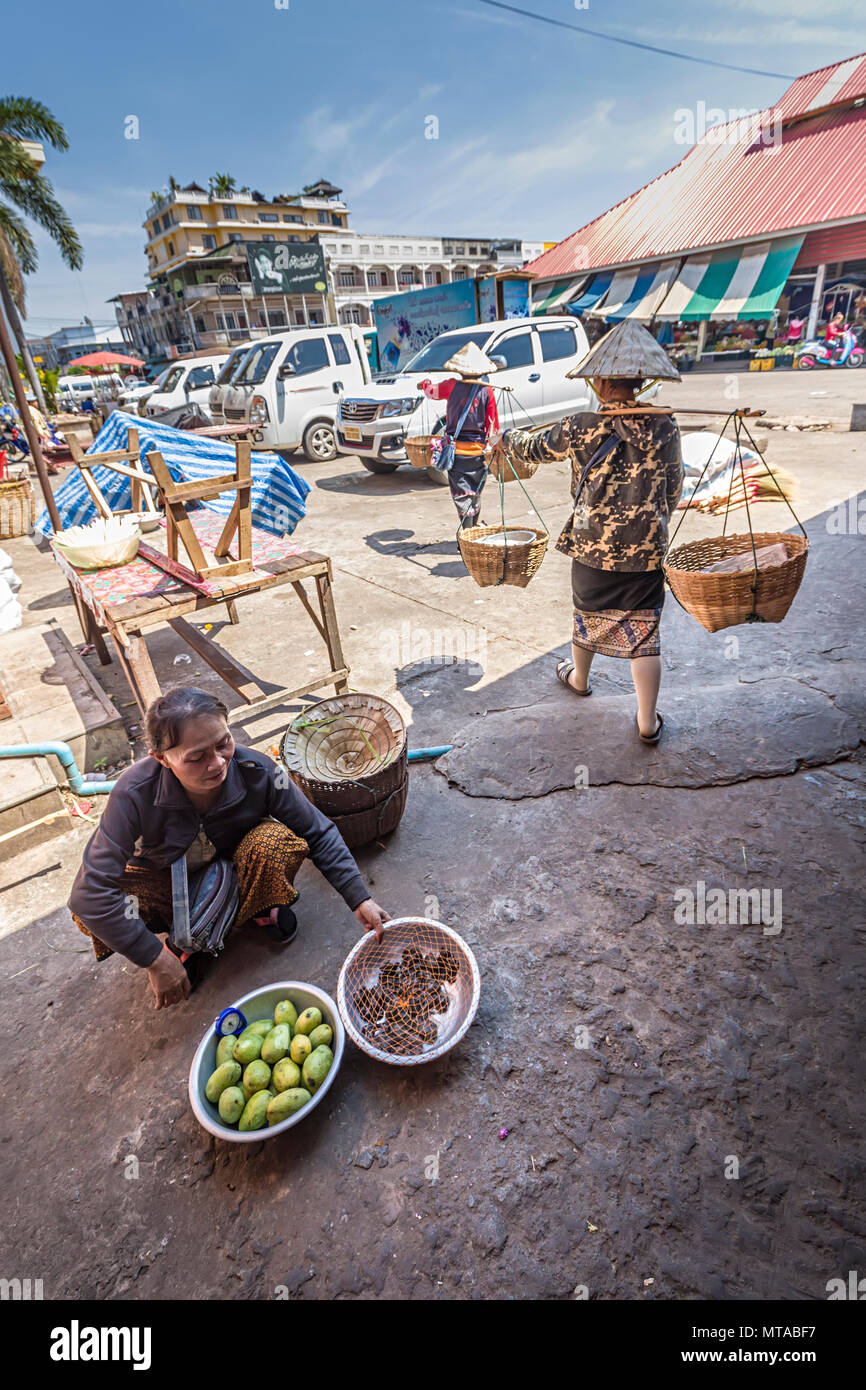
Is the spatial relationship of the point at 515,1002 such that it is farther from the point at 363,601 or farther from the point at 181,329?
the point at 181,329

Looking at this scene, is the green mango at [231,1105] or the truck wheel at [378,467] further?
the truck wheel at [378,467]

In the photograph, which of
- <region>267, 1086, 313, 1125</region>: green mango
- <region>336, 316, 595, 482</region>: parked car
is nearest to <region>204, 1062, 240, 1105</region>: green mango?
<region>267, 1086, 313, 1125</region>: green mango

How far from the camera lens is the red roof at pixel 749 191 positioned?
17609mm

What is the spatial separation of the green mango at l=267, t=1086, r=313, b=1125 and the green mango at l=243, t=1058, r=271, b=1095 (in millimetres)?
78

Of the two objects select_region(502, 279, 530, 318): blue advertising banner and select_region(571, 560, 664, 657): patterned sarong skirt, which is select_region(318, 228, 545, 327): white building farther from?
select_region(571, 560, 664, 657): patterned sarong skirt

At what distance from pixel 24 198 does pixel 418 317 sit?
13.1 meters

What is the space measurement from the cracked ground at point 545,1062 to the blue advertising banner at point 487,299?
14544 millimetres

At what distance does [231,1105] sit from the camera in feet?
6.11

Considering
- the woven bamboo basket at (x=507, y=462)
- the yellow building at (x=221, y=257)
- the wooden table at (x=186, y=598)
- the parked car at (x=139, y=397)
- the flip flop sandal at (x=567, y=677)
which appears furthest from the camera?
the yellow building at (x=221, y=257)

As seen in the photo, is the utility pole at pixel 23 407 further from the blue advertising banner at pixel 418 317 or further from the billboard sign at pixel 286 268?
the billboard sign at pixel 286 268

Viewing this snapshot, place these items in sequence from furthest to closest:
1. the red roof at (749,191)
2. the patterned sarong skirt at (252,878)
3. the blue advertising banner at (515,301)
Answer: the red roof at (749,191)
the blue advertising banner at (515,301)
the patterned sarong skirt at (252,878)

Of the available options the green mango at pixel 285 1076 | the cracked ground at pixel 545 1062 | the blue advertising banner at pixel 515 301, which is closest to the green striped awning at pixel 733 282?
the blue advertising banner at pixel 515 301
